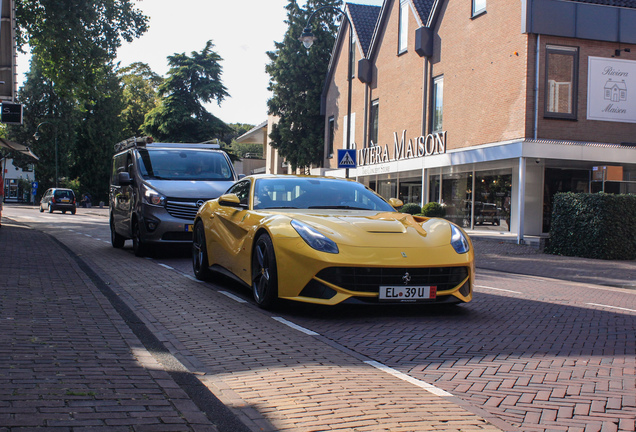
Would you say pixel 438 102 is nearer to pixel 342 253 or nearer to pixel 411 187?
pixel 411 187

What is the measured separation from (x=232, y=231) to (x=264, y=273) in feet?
4.17

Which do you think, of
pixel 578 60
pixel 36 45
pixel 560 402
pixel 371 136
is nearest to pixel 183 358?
pixel 560 402

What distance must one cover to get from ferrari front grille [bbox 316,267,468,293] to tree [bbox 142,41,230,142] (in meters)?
48.7

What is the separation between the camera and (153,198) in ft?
40.1

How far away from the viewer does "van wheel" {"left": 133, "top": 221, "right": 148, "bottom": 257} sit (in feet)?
41.0

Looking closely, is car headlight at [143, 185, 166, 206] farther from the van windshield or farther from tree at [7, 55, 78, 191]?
tree at [7, 55, 78, 191]

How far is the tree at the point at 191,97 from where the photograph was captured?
53.2 m

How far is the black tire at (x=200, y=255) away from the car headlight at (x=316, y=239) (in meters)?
2.85

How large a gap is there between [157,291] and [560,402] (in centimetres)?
550

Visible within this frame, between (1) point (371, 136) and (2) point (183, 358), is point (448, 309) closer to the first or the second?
(2) point (183, 358)

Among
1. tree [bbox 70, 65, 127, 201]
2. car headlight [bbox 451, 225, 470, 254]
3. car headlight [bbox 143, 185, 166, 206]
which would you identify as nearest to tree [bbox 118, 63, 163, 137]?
tree [bbox 70, 65, 127, 201]

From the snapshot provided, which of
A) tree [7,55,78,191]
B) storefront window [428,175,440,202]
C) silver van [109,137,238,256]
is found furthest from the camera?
tree [7,55,78,191]

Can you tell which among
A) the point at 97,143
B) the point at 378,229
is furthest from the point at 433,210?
the point at 97,143

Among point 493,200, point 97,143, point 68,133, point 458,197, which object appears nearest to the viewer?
point 493,200
